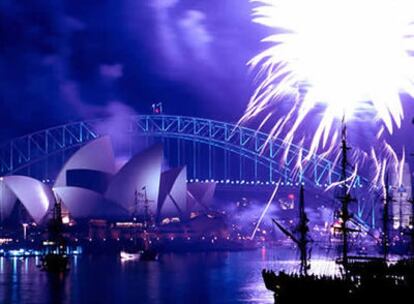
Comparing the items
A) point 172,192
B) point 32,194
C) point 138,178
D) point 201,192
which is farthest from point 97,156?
point 201,192

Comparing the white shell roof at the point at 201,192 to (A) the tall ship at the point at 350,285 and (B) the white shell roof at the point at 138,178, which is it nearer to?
(B) the white shell roof at the point at 138,178

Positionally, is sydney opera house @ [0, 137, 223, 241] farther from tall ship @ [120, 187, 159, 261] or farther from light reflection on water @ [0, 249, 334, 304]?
light reflection on water @ [0, 249, 334, 304]

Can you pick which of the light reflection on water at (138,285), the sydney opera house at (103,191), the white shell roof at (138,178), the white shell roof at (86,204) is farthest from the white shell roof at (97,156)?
the light reflection on water at (138,285)

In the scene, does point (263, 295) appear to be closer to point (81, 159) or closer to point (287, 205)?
point (81, 159)

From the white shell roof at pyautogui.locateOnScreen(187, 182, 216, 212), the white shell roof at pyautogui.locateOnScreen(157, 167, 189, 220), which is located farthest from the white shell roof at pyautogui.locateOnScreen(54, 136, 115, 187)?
the white shell roof at pyautogui.locateOnScreen(187, 182, 216, 212)

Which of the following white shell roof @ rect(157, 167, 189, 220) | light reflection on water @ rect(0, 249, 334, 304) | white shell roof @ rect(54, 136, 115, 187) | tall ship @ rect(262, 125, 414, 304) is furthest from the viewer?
white shell roof @ rect(157, 167, 189, 220)

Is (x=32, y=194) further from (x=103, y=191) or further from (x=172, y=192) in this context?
(x=172, y=192)
